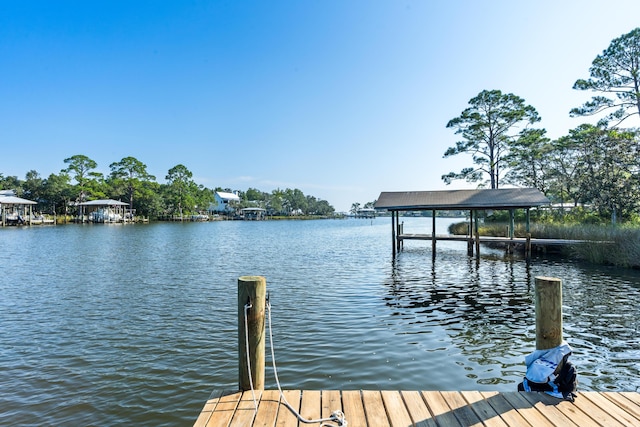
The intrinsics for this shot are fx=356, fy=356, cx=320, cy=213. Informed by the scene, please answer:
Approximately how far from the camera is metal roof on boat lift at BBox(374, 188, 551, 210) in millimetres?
20312

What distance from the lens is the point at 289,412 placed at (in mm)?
3352

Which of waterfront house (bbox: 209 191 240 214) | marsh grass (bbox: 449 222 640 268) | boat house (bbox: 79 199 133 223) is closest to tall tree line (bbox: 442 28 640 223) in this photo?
marsh grass (bbox: 449 222 640 268)

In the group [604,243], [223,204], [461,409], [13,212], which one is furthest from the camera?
[223,204]

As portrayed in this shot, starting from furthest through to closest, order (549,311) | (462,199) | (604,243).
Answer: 1. (462,199)
2. (604,243)
3. (549,311)

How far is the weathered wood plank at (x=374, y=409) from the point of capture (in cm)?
320

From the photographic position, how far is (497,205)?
66.1 feet

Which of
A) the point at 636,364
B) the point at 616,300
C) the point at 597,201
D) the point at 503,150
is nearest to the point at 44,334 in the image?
the point at 636,364

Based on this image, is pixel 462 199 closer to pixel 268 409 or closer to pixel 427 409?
pixel 427 409

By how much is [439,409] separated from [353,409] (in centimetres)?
84

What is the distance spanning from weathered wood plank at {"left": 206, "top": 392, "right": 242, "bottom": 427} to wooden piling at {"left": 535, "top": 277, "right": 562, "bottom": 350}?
344 centimetres

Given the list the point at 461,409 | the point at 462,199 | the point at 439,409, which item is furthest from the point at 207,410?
the point at 462,199

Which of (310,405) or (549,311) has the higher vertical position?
(549,311)

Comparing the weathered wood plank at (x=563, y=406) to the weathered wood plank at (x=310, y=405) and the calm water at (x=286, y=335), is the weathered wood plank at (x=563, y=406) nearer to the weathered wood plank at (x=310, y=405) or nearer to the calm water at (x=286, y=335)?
the calm water at (x=286, y=335)

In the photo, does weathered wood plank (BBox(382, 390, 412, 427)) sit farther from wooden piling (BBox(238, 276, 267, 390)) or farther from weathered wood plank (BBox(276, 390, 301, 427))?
wooden piling (BBox(238, 276, 267, 390))
